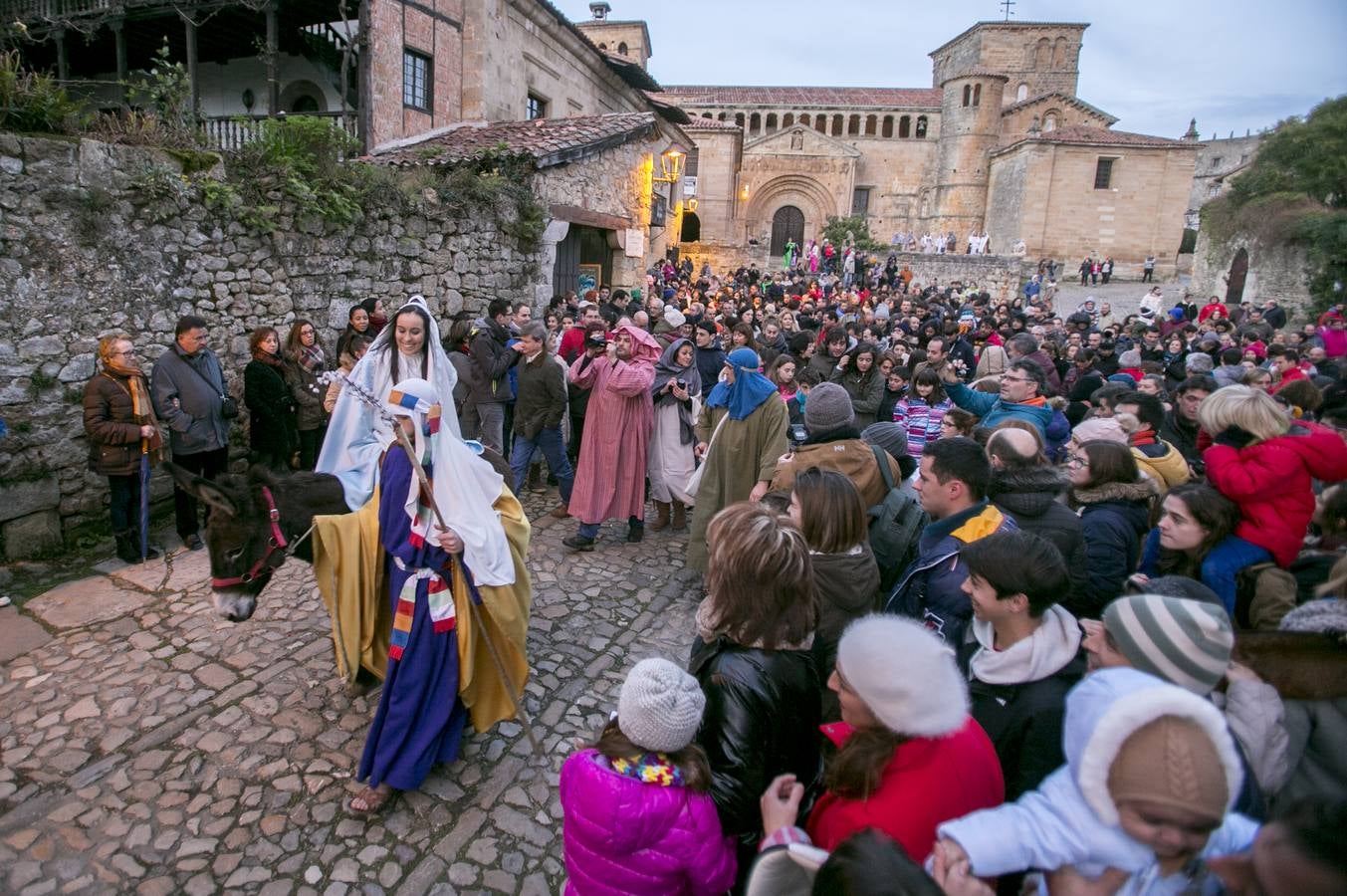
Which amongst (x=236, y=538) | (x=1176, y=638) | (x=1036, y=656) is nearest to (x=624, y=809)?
(x=1036, y=656)

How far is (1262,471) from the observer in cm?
341

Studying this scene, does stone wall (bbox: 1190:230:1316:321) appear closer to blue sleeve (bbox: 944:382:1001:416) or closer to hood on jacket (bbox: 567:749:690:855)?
blue sleeve (bbox: 944:382:1001:416)

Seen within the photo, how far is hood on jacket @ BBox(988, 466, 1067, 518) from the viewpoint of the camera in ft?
11.0

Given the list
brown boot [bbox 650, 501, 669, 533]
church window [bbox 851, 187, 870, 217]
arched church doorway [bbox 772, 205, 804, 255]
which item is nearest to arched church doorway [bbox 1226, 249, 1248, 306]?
arched church doorway [bbox 772, 205, 804, 255]

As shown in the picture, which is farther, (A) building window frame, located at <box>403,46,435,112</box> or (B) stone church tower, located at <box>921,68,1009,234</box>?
(B) stone church tower, located at <box>921,68,1009,234</box>

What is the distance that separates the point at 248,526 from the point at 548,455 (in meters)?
3.97

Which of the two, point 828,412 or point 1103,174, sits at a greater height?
point 1103,174

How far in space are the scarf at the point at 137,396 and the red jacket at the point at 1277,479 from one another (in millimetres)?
7259

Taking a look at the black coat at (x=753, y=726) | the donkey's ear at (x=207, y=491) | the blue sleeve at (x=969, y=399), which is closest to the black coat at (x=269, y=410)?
the donkey's ear at (x=207, y=491)

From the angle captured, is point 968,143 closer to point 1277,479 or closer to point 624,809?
point 1277,479

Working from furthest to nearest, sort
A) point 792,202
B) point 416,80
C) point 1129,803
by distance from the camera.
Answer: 1. point 792,202
2. point 416,80
3. point 1129,803

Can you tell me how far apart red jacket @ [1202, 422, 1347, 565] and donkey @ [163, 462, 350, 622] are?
179 inches

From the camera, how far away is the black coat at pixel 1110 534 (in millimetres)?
3297

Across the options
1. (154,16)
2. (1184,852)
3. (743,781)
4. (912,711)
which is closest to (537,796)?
(743,781)
